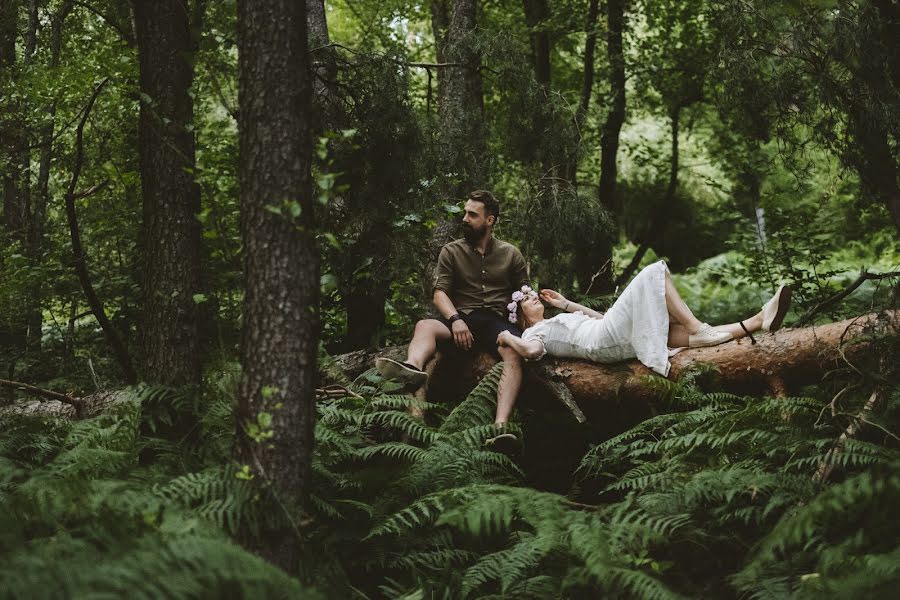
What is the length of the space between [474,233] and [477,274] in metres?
0.39

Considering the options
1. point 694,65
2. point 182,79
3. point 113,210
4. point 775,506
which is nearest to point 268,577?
point 775,506

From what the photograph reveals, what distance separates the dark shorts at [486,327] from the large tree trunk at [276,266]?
3208mm

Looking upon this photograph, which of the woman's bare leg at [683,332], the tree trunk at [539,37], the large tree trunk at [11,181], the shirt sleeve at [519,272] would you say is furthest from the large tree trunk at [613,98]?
the large tree trunk at [11,181]

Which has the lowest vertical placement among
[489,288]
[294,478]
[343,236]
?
[294,478]

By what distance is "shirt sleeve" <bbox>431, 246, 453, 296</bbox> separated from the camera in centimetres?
648

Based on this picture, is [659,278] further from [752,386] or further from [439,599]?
[439,599]

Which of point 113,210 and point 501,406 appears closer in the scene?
point 501,406

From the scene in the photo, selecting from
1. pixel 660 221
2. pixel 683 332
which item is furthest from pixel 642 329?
pixel 660 221

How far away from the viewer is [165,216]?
13.9 ft

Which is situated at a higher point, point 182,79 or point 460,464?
point 182,79

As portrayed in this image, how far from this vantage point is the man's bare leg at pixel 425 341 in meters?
5.90

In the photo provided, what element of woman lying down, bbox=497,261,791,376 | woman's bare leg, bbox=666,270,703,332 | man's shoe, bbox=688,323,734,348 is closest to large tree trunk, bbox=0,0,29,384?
woman lying down, bbox=497,261,791,376

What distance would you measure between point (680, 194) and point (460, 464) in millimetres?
16787

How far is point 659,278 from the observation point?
5504 mm
